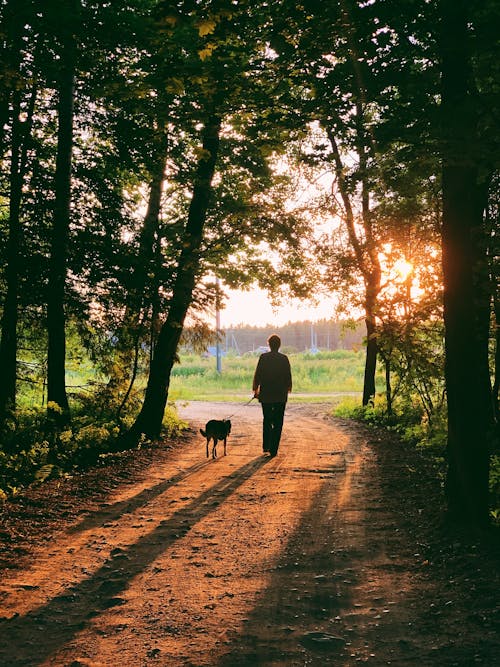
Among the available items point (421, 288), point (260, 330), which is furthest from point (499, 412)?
point (260, 330)

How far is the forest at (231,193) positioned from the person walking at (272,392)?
6.99 feet

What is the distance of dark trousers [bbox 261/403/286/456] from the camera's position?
11.2 meters

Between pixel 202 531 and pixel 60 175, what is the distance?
7.46 metres

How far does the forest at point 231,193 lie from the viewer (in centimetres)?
555

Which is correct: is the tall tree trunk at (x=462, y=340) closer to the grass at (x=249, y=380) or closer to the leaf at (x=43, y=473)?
the leaf at (x=43, y=473)

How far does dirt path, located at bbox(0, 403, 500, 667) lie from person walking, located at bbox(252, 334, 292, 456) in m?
2.84

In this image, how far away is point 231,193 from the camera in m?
14.7

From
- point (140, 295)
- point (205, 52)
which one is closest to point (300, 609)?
point (205, 52)

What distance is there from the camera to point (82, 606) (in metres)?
4.26

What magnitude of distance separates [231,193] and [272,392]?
5.96m

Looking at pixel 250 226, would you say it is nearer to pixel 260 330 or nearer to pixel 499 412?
pixel 499 412

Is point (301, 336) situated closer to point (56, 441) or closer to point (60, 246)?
point (60, 246)

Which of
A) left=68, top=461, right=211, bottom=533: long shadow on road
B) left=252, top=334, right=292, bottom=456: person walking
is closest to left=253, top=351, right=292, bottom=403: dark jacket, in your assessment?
left=252, top=334, right=292, bottom=456: person walking

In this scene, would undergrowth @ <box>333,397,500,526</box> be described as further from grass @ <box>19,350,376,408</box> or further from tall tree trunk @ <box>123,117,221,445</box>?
grass @ <box>19,350,376,408</box>
